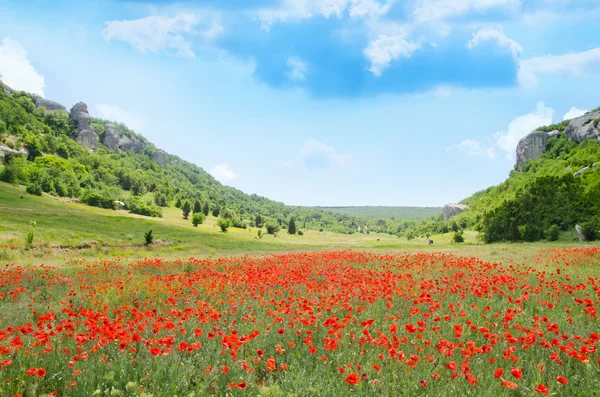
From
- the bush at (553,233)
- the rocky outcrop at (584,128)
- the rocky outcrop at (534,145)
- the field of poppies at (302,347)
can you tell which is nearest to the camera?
the field of poppies at (302,347)

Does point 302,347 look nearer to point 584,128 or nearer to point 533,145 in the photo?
point 584,128

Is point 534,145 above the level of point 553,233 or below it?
above

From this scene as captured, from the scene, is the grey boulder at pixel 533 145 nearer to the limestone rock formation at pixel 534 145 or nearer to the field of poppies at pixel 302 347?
the limestone rock formation at pixel 534 145

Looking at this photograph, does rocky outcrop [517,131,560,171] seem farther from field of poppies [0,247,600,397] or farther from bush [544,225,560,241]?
field of poppies [0,247,600,397]

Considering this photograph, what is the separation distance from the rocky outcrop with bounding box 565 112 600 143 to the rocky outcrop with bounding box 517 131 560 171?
20640 mm

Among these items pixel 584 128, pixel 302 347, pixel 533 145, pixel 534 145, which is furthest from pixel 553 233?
pixel 533 145

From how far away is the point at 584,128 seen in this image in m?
130

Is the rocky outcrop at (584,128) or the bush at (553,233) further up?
the rocky outcrop at (584,128)

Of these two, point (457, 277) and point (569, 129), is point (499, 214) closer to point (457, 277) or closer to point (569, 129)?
point (457, 277)

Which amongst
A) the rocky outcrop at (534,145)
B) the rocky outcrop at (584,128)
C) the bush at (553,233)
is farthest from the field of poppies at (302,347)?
the rocky outcrop at (534,145)

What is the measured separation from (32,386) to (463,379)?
5.39 metres

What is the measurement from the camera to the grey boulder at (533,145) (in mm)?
166125

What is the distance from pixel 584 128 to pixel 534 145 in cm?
3967

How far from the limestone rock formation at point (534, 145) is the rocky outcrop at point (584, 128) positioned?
20610 millimetres
